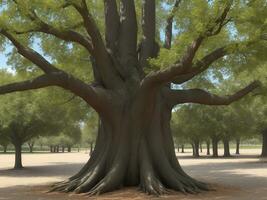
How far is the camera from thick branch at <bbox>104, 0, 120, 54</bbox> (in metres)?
18.0

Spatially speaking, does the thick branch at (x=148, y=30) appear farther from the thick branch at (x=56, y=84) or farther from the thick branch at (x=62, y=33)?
the thick branch at (x=56, y=84)

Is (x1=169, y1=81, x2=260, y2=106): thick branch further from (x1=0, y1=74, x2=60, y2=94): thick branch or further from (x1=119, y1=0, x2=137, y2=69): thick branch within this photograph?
(x1=0, y1=74, x2=60, y2=94): thick branch

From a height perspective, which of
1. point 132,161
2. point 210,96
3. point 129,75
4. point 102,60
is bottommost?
point 132,161

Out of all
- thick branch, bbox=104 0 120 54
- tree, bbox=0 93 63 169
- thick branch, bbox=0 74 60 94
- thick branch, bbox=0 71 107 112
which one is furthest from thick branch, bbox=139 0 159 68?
tree, bbox=0 93 63 169

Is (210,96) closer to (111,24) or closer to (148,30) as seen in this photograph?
(148,30)

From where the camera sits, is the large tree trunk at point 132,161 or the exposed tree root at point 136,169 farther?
the large tree trunk at point 132,161

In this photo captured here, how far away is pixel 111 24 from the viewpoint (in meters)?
18.0

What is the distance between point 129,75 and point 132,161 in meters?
3.16

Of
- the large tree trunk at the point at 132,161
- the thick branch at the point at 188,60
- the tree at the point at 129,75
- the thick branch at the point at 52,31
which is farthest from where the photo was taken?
the large tree trunk at the point at 132,161

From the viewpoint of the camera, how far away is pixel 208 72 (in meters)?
21.1

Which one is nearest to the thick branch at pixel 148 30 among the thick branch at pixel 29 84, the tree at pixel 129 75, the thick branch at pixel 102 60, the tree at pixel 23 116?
the tree at pixel 129 75

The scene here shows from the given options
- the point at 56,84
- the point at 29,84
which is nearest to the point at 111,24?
the point at 56,84

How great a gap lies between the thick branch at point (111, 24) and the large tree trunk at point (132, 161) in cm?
312

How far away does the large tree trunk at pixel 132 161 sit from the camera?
1545 cm
